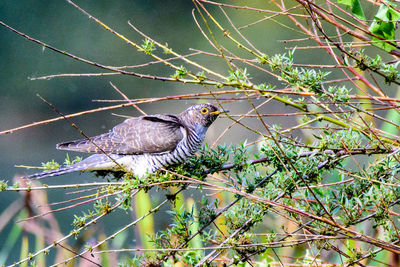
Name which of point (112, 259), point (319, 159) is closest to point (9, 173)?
point (112, 259)

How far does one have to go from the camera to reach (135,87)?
2.97m

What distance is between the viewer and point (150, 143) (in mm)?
1603

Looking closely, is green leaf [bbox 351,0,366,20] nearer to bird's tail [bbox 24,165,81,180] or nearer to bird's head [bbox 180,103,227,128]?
bird's head [bbox 180,103,227,128]

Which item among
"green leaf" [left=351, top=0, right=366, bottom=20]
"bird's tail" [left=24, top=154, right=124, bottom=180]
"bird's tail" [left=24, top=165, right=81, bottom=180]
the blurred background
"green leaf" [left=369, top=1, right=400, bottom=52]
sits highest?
the blurred background

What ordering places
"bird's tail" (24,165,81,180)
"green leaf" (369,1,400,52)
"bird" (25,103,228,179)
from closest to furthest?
"green leaf" (369,1,400,52) → "bird's tail" (24,165,81,180) → "bird" (25,103,228,179)

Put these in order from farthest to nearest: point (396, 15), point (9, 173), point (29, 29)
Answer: point (29, 29)
point (9, 173)
point (396, 15)

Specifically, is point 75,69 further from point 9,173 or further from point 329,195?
point 329,195

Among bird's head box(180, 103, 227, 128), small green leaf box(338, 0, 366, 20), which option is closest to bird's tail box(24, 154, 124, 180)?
bird's head box(180, 103, 227, 128)

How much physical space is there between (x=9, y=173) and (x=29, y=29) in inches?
32.8

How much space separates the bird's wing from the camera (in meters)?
1.58

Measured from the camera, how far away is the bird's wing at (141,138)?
1.58 metres

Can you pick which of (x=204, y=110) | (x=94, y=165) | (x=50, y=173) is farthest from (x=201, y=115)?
(x=50, y=173)

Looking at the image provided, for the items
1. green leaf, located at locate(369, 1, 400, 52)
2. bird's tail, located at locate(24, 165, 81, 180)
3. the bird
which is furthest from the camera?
the bird

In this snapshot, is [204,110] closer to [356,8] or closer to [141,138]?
[141,138]
